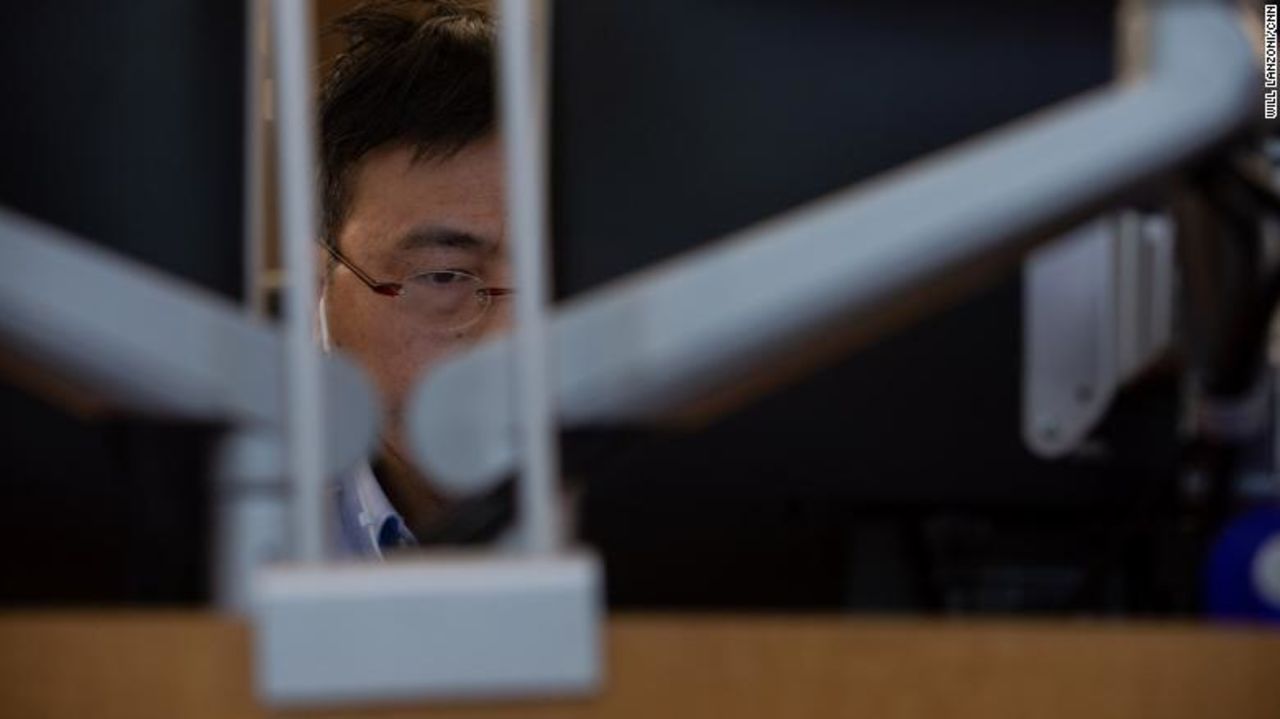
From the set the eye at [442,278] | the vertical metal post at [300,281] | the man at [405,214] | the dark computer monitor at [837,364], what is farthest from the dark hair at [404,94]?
the vertical metal post at [300,281]

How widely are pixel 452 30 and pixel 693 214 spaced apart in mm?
970

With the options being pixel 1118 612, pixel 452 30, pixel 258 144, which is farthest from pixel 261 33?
pixel 452 30

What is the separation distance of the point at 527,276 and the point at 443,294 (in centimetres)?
104

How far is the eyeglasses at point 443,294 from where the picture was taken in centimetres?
164

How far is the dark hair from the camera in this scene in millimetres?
1700

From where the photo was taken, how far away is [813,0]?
0.82 metres

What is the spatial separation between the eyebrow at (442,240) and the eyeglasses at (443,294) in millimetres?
23

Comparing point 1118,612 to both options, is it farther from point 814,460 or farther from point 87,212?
point 87,212

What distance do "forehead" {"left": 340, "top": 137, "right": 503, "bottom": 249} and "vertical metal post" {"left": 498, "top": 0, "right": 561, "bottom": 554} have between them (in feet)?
3.31

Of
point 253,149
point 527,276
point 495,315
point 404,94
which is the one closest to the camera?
point 527,276

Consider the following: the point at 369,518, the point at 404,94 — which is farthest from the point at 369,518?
the point at 404,94

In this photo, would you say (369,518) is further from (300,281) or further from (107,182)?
(300,281)

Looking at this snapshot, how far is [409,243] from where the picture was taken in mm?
1686

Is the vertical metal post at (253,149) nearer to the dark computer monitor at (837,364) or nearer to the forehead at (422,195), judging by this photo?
the dark computer monitor at (837,364)
